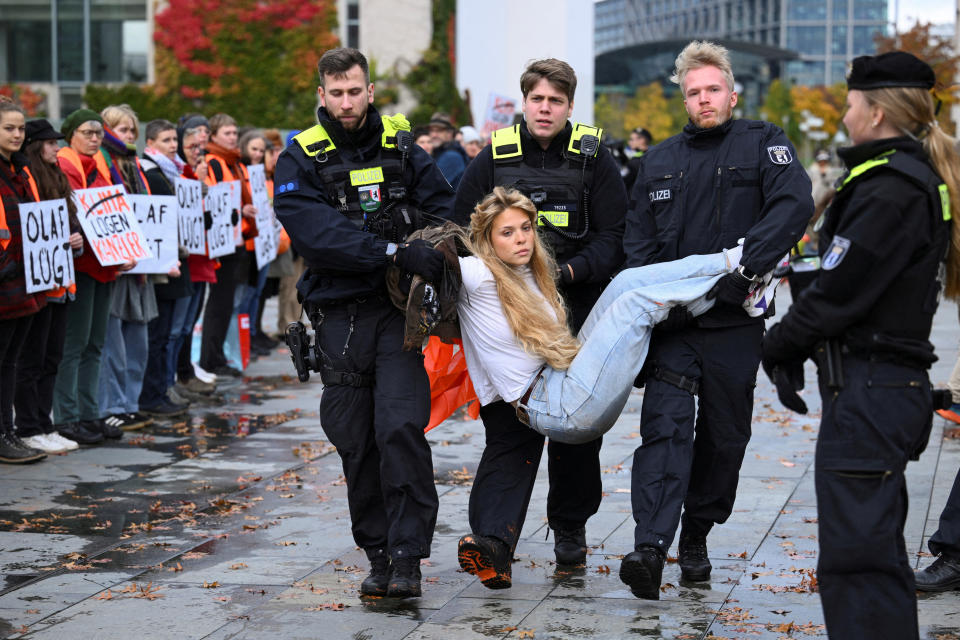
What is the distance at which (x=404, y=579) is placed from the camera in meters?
5.20

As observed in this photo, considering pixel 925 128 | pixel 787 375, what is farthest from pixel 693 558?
pixel 925 128

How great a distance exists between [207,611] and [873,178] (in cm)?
296

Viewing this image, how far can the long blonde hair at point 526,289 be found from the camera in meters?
5.28

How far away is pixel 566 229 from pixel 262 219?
6621 millimetres

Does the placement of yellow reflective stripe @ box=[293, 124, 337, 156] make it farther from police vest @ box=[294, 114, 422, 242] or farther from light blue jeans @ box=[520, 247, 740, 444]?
light blue jeans @ box=[520, 247, 740, 444]

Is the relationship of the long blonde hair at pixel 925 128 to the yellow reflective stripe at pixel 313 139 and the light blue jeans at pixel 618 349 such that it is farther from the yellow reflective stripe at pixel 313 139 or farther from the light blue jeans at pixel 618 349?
the yellow reflective stripe at pixel 313 139

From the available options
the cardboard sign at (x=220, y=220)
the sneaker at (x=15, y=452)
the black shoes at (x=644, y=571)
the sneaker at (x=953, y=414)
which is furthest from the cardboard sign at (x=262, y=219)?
the black shoes at (x=644, y=571)

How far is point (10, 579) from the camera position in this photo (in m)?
5.61

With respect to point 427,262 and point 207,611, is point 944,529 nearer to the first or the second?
point 427,262

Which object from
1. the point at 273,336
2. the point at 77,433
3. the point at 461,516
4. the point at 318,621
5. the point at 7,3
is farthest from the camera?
the point at 7,3

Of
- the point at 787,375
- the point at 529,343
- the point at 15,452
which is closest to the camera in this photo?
the point at 787,375

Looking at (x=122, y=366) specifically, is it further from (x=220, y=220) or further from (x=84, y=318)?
(x=220, y=220)

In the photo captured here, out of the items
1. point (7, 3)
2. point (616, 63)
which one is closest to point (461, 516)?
A: point (7, 3)

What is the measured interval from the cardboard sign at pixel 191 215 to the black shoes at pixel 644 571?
6046 mm
